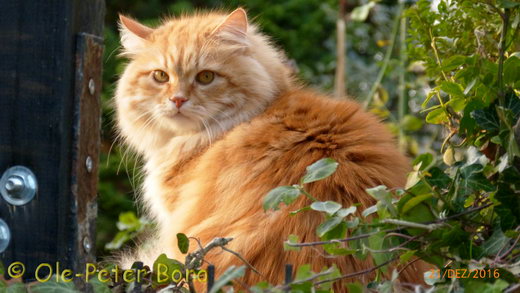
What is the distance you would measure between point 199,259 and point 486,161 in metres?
0.71

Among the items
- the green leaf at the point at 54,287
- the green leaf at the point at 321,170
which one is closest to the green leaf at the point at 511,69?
the green leaf at the point at 321,170

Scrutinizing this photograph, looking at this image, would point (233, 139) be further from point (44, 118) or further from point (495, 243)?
point (495, 243)

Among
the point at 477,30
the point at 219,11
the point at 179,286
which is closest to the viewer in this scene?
the point at 179,286

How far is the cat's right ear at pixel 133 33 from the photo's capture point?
2766mm

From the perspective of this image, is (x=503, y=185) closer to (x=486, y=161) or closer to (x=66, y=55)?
(x=486, y=161)

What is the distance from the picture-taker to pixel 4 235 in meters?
1.55

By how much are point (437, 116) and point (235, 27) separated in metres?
0.98

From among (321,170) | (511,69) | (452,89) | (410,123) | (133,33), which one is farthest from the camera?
(410,123)

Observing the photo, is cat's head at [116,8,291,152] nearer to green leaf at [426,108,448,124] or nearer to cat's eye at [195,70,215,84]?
cat's eye at [195,70,215,84]

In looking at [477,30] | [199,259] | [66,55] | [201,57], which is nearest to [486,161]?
[477,30]

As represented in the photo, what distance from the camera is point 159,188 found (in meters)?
2.61

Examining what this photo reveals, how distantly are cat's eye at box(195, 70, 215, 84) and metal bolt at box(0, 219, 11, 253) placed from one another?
46.3 inches

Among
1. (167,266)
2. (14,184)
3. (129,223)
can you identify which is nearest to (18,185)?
(14,184)

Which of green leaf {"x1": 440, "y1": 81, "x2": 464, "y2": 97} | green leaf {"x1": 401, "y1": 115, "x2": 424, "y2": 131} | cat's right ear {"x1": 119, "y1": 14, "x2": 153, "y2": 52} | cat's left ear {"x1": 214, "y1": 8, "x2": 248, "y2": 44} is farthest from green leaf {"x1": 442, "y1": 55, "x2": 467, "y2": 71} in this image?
green leaf {"x1": 401, "y1": 115, "x2": 424, "y2": 131}
